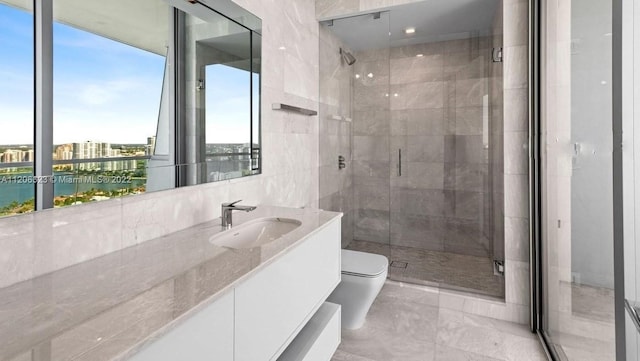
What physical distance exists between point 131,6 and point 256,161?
964 millimetres

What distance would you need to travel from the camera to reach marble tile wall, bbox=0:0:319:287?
2.99 feet

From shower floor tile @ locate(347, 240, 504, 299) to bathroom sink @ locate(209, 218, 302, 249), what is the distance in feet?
4.97

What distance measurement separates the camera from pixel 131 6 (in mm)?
1167

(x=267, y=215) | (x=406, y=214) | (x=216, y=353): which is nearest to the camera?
(x=216, y=353)

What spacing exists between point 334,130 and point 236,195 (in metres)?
1.44

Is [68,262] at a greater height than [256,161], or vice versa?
[256,161]

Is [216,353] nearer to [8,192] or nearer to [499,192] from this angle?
[8,192]

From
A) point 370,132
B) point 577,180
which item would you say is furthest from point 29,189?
point 370,132

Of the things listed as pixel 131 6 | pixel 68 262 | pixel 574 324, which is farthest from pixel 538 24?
pixel 68 262

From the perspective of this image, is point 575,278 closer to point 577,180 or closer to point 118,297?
point 577,180

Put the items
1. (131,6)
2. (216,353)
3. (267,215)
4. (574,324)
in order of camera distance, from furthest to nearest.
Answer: (267,215) < (574,324) < (131,6) < (216,353)

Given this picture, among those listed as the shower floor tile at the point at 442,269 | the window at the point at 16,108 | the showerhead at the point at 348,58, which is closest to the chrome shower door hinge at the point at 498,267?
the shower floor tile at the point at 442,269

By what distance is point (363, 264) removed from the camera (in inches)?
82.1

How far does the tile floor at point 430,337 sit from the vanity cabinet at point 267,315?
0.39 meters
